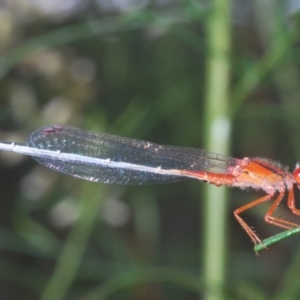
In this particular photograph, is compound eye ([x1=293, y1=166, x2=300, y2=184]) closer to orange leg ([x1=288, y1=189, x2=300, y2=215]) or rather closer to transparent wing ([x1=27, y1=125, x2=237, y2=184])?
orange leg ([x1=288, y1=189, x2=300, y2=215])

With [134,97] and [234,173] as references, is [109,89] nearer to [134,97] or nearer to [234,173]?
[134,97]

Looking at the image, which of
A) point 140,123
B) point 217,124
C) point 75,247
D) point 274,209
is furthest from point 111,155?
point 140,123

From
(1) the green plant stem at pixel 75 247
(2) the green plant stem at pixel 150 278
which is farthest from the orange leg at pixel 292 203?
(1) the green plant stem at pixel 75 247

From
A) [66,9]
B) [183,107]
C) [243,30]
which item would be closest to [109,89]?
[183,107]

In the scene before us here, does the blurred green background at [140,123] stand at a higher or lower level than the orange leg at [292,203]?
higher

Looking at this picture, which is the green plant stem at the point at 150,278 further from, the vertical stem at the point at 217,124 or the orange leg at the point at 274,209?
the orange leg at the point at 274,209

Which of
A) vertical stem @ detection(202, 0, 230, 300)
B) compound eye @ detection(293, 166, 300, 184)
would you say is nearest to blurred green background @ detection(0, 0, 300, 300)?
vertical stem @ detection(202, 0, 230, 300)
